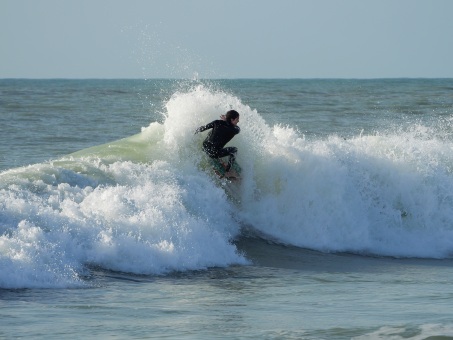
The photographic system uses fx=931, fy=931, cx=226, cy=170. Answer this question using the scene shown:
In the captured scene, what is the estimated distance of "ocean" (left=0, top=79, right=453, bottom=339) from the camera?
8.67 metres

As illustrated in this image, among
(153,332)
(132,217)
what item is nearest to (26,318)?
(153,332)

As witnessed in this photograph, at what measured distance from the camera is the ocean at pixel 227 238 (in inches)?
341

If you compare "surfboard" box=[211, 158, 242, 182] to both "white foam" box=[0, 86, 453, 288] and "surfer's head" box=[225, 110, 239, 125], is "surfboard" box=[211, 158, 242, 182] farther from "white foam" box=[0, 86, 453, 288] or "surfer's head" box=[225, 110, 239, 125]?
"surfer's head" box=[225, 110, 239, 125]

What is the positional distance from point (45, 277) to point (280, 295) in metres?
2.53

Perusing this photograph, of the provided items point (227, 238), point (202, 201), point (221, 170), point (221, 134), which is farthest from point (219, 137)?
point (227, 238)

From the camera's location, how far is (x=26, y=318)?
27.8ft

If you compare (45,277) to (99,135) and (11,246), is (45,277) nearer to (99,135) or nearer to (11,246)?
(11,246)

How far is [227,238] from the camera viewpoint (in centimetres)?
1317

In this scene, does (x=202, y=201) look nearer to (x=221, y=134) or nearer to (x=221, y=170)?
(x=221, y=170)

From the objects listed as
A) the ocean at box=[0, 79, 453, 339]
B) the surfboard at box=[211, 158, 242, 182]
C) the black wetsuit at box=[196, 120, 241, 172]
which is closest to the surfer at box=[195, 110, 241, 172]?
the black wetsuit at box=[196, 120, 241, 172]

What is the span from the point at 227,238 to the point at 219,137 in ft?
5.54

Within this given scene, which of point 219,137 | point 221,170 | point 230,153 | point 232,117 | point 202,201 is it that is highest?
point 232,117

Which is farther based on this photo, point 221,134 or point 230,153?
point 230,153

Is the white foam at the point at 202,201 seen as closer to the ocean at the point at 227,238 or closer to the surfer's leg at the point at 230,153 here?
the ocean at the point at 227,238
